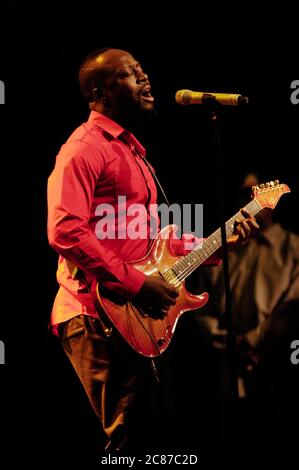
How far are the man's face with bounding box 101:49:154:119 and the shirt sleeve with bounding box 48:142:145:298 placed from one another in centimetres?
35

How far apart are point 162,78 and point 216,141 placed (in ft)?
5.58

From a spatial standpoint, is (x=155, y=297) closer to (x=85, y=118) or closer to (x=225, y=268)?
(x=225, y=268)

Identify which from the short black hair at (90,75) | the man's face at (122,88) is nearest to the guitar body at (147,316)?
the man's face at (122,88)

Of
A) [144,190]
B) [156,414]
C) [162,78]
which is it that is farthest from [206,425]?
[162,78]

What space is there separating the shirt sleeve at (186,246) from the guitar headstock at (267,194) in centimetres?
34

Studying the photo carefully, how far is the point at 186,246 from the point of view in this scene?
2.91 metres

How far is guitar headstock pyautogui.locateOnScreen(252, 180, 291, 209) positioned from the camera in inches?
119

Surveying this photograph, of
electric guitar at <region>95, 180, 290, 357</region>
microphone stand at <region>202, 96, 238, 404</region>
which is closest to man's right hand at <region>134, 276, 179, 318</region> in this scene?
electric guitar at <region>95, 180, 290, 357</region>

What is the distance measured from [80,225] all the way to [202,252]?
2.25ft

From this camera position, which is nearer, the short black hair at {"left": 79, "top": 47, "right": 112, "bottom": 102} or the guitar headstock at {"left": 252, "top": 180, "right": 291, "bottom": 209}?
the short black hair at {"left": 79, "top": 47, "right": 112, "bottom": 102}

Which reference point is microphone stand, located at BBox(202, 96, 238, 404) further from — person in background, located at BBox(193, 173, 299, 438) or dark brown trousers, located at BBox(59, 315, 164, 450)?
person in background, located at BBox(193, 173, 299, 438)

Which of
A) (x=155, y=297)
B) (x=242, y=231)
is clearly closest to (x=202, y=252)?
(x=242, y=231)

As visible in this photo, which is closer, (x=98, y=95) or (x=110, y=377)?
(x=110, y=377)
